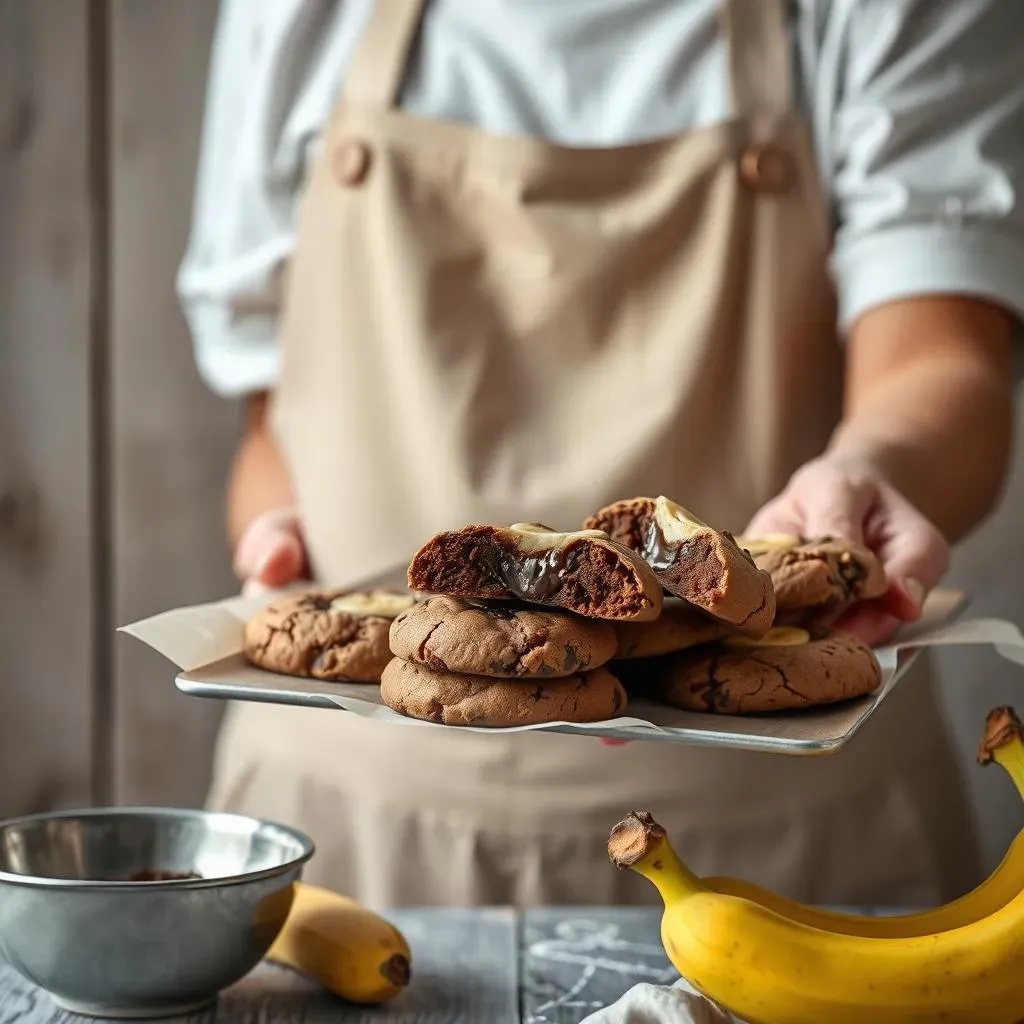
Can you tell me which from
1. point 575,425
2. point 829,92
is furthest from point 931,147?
point 575,425

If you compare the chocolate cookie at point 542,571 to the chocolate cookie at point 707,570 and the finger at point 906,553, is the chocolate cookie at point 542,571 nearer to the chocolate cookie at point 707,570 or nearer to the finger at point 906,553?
the chocolate cookie at point 707,570

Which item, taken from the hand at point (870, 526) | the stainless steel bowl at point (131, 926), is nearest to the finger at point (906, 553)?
the hand at point (870, 526)

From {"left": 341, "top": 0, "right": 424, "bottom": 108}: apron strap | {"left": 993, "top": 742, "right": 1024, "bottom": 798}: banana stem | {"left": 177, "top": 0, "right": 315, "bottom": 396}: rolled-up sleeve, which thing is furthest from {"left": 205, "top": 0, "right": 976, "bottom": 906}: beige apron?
{"left": 993, "top": 742, "right": 1024, "bottom": 798}: banana stem

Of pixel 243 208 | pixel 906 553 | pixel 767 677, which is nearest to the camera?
pixel 767 677

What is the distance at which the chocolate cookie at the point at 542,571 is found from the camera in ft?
2.64

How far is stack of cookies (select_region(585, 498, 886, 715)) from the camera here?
834mm

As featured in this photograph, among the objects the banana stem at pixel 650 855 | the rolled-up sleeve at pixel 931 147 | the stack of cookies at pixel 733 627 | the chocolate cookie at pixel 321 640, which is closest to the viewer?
the banana stem at pixel 650 855

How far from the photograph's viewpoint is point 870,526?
3.64ft

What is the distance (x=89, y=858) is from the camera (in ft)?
3.01

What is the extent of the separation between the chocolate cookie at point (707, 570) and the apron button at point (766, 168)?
53 centimetres

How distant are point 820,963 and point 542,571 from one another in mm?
257

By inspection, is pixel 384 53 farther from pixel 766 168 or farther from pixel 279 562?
pixel 279 562

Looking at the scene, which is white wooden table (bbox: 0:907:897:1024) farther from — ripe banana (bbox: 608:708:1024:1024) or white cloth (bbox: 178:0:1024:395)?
white cloth (bbox: 178:0:1024:395)

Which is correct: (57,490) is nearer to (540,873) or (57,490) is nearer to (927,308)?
(540,873)
